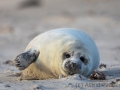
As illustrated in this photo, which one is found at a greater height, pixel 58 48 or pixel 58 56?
pixel 58 48

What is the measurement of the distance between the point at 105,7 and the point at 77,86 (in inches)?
648

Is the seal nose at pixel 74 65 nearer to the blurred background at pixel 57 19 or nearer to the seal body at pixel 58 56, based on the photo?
the seal body at pixel 58 56

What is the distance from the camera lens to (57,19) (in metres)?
18.6

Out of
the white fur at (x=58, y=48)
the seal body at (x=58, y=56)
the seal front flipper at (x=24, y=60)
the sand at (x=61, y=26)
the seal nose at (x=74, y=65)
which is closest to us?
the sand at (x=61, y=26)

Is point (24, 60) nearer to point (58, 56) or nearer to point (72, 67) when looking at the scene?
point (58, 56)

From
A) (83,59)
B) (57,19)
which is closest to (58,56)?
(83,59)

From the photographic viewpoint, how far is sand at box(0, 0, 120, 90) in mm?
4895

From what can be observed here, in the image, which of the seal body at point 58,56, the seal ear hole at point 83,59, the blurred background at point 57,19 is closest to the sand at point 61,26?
the blurred background at point 57,19

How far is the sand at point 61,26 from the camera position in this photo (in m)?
4.89

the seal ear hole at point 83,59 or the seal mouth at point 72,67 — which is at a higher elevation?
the seal ear hole at point 83,59

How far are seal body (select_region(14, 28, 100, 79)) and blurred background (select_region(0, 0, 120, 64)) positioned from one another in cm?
379

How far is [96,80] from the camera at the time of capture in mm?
5297

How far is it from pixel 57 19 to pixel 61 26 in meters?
1.71

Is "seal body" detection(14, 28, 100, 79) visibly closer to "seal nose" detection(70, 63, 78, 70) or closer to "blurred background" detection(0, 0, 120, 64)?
"seal nose" detection(70, 63, 78, 70)
